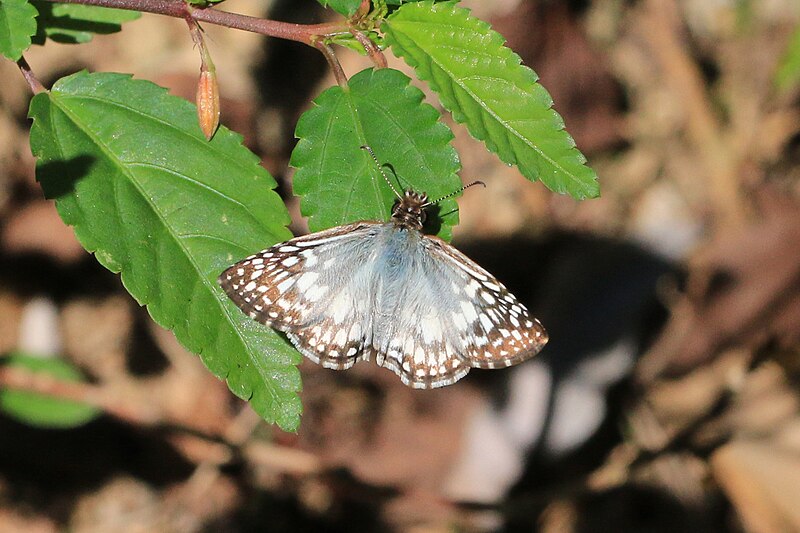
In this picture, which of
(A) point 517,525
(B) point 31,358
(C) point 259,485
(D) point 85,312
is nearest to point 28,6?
(B) point 31,358

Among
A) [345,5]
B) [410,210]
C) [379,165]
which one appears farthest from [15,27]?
[410,210]

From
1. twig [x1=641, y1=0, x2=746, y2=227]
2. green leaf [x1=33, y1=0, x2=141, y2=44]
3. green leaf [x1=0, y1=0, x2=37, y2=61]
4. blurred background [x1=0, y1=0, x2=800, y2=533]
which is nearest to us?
green leaf [x1=0, y1=0, x2=37, y2=61]

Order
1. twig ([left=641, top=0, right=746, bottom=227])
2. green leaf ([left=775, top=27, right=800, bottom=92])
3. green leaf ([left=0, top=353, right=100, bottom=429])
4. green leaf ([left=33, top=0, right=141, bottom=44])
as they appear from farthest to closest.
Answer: twig ([left=641, top=0, right=746, bottom=227]), green leaf ([left=775, top=27, right=800, bottom=92]), green leaf ([left=0, top=353, right=100, bottom=429]), green leaf ([left=33, top=0, right=141, bottom=44])

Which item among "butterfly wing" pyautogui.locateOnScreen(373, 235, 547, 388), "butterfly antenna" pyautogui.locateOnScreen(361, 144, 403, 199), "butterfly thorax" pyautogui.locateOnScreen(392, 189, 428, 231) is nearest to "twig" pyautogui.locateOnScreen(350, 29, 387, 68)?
"butterfly antenna" pyautogui.locateOnScreen(361, 144, 403, 199)

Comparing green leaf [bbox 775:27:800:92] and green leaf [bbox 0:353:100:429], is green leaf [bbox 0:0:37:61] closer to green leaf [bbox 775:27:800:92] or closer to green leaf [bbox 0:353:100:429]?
green leaf [bbox 0:353:100:429]

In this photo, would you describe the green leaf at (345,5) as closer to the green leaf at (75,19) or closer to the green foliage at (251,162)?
the green foliage at (251,162)
